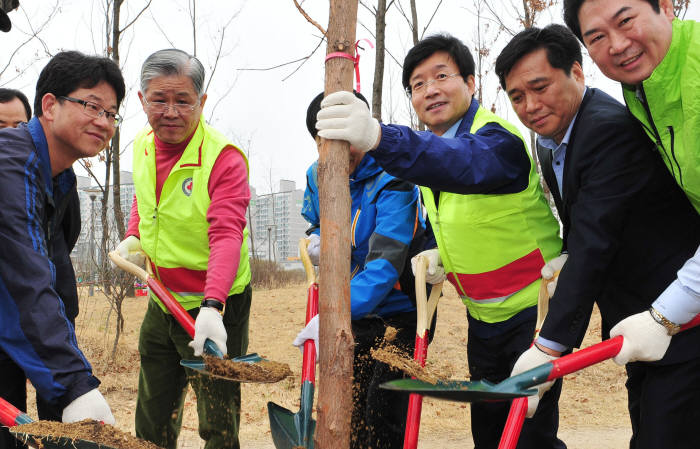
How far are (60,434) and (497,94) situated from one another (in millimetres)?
8697

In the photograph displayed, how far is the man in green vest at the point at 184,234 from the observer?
7.93 ft

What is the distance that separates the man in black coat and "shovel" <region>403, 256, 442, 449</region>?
431 mm

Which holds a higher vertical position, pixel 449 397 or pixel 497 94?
pixel 497 94

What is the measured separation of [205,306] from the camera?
89.8 inches

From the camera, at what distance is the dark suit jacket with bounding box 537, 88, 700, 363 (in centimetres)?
172

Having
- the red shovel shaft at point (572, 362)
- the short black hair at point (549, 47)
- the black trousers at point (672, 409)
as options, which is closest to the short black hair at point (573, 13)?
the short black hair at point (549, 47)

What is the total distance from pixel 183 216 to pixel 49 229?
0.63m

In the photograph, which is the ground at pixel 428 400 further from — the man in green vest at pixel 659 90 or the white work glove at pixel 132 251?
the white work glove at pixel 132 251

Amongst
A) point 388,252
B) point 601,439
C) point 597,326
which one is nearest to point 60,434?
point 388,252

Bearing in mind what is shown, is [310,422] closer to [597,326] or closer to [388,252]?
[388,252]

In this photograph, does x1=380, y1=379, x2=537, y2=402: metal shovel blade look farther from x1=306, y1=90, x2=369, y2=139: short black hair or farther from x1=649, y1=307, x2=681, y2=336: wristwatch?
x1=306, y1=90, x2=369, y2=139: short black hair

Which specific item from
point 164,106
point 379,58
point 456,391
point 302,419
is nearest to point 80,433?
point 302,419

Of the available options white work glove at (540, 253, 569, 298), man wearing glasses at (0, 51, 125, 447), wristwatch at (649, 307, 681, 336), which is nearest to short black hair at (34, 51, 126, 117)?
man wearing glasses at (0, 51, 125, 447)

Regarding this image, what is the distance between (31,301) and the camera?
5.46ft
